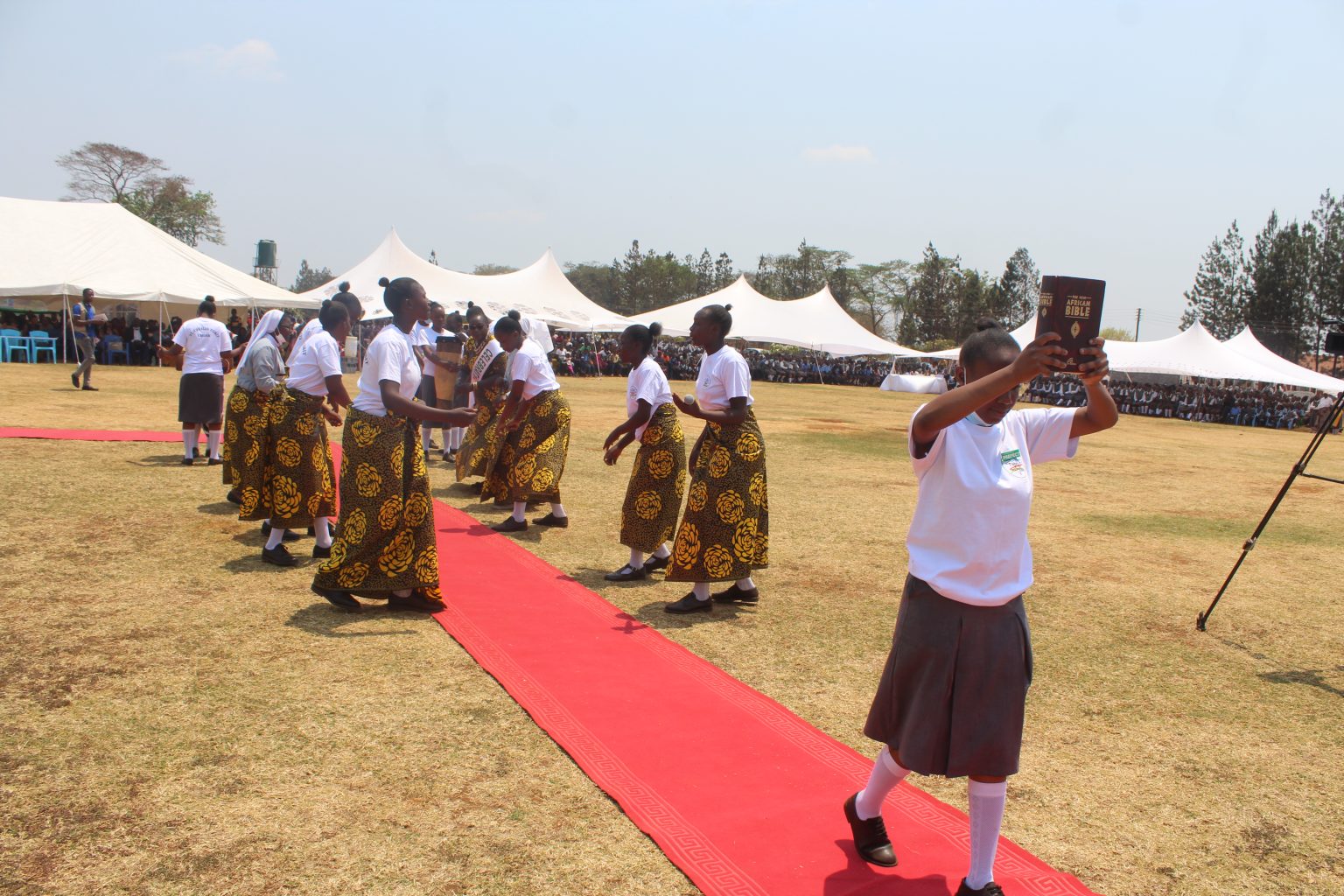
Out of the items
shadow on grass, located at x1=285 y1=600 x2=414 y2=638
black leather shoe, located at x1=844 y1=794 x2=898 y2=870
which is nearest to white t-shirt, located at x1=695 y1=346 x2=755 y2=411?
shadow on grass, located at x1=285 y1=600 x2=414 y2=638

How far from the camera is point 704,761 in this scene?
155 inches

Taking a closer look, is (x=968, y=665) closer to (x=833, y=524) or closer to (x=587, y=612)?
(x=587, y=612)

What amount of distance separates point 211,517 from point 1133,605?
24.1 ft

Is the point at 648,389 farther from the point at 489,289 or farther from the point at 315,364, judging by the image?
the point at 489,289

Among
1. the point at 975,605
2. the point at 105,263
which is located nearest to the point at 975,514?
the point at 975,605

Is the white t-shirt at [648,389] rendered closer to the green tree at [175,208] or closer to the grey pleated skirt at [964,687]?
the grey pleated skirt at [964,687]

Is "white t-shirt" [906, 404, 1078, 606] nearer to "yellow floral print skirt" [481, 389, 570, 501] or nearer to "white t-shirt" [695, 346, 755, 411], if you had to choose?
"white t-shirt" [695, 346, 755, 411]

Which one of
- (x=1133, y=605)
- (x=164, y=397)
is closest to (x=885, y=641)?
(x=1133, y=605)

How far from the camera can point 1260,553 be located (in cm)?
885

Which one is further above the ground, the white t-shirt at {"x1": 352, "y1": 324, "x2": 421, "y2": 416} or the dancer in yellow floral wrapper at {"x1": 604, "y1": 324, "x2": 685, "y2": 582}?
the white t-shirt at {"x1": 352, "y1": 324, "x2": 421, "y2": 416}

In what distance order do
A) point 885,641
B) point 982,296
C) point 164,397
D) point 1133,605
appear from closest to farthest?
1. point 885,641
2. point 1133,605
3. point 164,397
4. point 982,296

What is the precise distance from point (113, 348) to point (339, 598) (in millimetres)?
25585

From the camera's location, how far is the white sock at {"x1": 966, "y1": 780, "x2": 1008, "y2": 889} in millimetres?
2889

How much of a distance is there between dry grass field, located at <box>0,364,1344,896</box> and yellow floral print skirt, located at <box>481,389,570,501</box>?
410 millimetres
